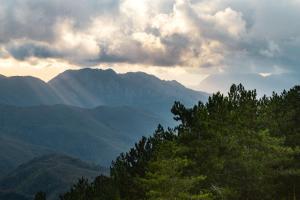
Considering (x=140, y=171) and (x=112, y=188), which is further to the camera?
(x=112, y=188)

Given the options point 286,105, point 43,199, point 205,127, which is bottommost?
point 43,199

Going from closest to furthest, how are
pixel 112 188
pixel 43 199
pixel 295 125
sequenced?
pixel 295 125 < pixel 112 188 < pixel 43 199

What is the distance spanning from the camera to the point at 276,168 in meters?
51.8

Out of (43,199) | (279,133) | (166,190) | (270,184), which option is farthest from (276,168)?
(43,199)

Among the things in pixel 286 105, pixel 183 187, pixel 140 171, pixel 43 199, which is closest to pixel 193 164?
pixel 183 187

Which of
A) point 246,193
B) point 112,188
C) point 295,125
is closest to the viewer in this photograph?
point 246,193

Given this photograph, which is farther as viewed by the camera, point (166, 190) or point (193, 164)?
point (193, 164)

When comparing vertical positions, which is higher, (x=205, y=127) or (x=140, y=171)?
(x=205, y=127)

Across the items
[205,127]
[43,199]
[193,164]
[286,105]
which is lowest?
[43,199]

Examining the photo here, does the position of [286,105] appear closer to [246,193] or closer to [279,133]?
[279,133]

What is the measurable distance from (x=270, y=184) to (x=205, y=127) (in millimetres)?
8482

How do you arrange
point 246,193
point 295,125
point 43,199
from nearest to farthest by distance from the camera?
point 246,193 → point 295,125 → point 43,199

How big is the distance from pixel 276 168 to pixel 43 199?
198 ft

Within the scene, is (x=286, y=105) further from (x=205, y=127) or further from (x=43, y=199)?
(x=43, y=199)
